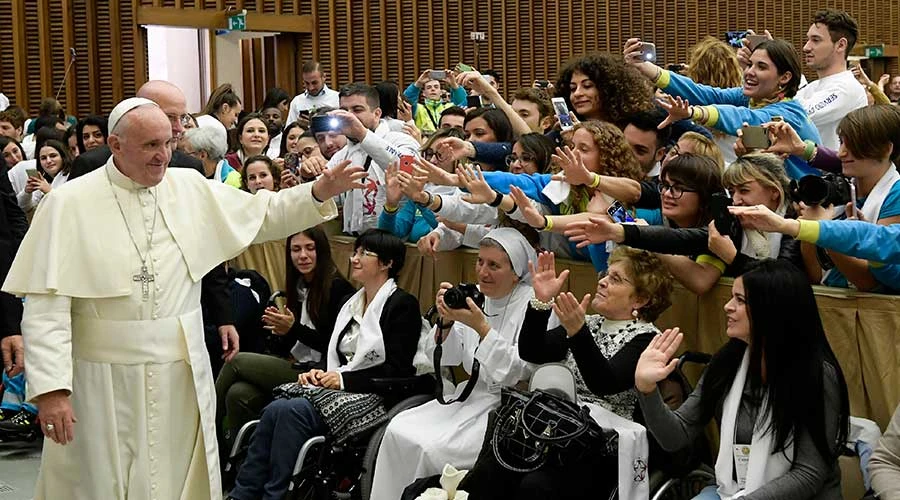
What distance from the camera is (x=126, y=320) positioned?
377 centimetres

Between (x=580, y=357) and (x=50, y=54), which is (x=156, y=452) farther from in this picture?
(x=50, y=54)

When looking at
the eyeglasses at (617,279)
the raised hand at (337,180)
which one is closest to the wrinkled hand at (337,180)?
the raised hand at (337,180)

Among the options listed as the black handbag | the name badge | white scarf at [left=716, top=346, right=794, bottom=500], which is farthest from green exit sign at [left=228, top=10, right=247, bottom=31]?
the name badge

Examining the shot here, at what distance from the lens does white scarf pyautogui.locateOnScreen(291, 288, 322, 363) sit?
218 inches

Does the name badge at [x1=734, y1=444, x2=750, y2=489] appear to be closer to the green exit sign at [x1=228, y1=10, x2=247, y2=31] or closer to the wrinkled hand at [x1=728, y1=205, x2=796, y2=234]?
the wrinkled hand at [x1=728, y1=205, x2=796, y2=234]

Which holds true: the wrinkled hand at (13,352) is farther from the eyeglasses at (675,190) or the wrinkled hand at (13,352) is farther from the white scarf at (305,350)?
the eyeglasses at (675,190)

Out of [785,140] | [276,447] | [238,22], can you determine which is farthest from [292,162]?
[238,22]

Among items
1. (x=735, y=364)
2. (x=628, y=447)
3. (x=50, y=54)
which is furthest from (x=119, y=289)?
(x=50, y=54)

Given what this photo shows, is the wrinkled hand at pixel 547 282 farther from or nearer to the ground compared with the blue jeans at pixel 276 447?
farther from the ground

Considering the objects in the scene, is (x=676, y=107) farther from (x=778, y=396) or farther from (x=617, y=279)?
(x=778, y=396)

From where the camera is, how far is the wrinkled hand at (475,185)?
4.54m

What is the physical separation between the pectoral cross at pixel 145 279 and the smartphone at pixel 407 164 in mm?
1437

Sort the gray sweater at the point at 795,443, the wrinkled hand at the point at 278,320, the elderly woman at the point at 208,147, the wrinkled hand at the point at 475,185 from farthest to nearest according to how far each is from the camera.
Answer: the elderly woman at the point at 208,147, the wrinkled hand at the point at 278,320, the wrinkled hand at the point at 475,185, the gray sweater at the point at 795,443

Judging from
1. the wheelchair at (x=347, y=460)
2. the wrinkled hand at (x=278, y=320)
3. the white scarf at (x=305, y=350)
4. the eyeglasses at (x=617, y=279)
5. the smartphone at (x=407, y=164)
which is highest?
the smartphone at (x=407, y=164)
